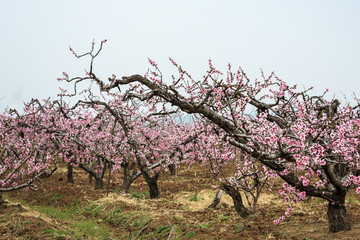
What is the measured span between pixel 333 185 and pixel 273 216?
3.53 m

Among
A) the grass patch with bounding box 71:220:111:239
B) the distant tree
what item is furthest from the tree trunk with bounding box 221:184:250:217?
the grass patch with bounding box 71:220:111:239

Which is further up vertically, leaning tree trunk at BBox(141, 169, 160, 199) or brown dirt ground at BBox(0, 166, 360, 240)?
leaning tree trunk at BBox(141, 169, 160, 199)

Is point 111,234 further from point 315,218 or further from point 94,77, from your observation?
point 315,218

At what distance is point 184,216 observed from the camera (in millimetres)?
9414

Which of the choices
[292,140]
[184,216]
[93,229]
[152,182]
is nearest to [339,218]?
[292,140]

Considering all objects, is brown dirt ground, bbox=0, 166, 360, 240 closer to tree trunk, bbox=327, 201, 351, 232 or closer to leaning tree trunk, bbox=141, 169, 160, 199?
tree trunk, bbox=327, 201, 351, 232

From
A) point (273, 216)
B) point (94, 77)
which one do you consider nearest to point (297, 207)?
point (273, 216)

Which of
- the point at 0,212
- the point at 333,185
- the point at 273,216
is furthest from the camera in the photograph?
the point at 0,212

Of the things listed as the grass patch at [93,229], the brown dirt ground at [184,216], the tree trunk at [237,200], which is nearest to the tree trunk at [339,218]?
the brown dirt ground at [184,216]

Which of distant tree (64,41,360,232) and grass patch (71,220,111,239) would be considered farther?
grass patch (71,220,111,239)

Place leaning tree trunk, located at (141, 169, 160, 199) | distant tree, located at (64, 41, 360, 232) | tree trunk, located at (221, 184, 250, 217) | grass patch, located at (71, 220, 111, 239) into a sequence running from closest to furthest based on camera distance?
distant tree, located at (64, 41, 360, 232) < tree trunk, located at (221, 184, 250, 217) < grass patch, located at (71, 220, 111, 239) < leaning tree trunk, located at (141, 169, 160, 199)

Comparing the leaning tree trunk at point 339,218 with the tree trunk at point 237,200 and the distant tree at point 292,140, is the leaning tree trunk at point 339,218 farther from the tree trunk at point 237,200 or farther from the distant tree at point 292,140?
the tree trunk at point 237,200

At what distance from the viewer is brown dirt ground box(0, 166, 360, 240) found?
7066 mm

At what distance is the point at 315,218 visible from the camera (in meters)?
8.30
